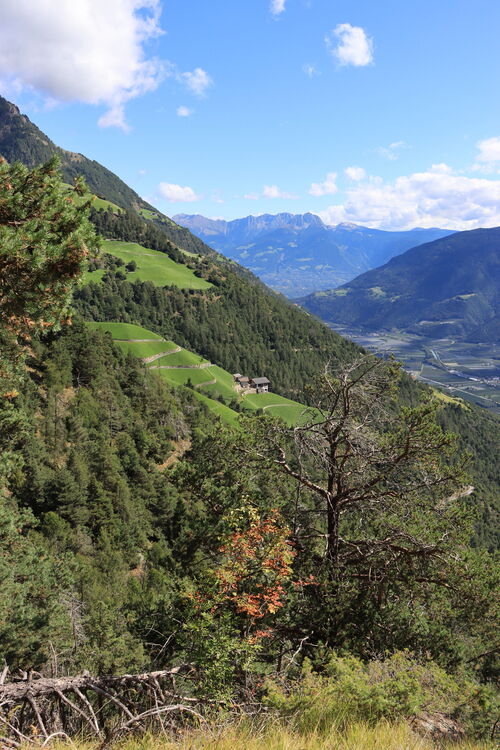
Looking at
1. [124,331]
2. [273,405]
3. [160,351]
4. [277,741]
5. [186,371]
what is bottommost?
[273,405]

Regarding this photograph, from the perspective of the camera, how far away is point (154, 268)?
153125 millimetres

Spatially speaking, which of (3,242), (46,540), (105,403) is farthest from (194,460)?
(105,403)

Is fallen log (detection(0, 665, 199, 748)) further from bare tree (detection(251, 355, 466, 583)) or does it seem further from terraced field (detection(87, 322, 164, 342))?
terraced field (detection(87, 322, 164, 342))

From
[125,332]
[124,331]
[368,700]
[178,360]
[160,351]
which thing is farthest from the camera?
[124,331]

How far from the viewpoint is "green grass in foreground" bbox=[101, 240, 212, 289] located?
146875 mm

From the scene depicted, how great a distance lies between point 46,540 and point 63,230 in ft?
96.5

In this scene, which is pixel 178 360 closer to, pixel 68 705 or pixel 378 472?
pixel 378 472

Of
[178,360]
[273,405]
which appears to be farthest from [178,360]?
[273,405]

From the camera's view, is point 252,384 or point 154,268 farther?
point 154,268

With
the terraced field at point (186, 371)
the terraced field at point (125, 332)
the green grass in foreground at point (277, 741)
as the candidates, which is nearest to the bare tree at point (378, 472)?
the green grass in foreground at point (277, 741)

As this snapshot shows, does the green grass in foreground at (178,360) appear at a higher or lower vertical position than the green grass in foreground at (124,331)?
lower

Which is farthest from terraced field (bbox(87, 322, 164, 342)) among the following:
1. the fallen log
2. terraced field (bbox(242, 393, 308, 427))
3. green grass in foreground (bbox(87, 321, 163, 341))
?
the fallen log

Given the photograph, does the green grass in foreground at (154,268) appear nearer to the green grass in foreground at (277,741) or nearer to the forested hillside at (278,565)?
the forested hillside at (278,565)

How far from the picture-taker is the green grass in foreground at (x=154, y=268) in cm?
14688
